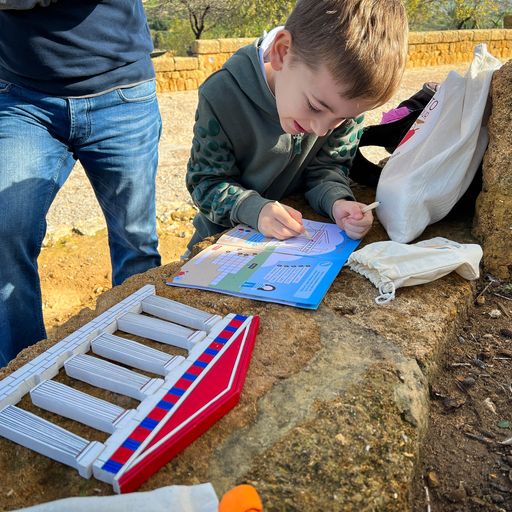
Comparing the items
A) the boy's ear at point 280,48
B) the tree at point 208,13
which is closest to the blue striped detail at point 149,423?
the boy's ear at point 280,48

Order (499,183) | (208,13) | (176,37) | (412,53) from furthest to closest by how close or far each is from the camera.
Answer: (208,13) < (176,37) < (412,53) < (499,183)

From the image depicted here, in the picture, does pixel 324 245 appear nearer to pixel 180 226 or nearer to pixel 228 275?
pixel 228 275

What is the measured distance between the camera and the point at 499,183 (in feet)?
5.81

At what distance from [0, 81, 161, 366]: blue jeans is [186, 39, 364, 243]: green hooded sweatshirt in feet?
0.83

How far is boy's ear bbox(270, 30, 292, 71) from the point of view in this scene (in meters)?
1.67

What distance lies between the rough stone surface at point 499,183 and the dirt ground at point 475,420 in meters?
0.08

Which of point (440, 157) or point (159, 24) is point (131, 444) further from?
point (159, 24)

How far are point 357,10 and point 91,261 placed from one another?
2.76 meters

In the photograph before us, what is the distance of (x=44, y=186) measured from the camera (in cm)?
190

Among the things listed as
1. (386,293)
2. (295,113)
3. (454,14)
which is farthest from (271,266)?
(454,14)

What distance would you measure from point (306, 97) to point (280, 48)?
21cm

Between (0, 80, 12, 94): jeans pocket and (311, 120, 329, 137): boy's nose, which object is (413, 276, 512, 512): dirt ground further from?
(0, 80, 12, 94): jeans pocket

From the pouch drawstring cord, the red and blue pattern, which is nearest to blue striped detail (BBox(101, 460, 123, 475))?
the red and blue pattern

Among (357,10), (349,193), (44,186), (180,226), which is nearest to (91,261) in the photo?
(180,226)
